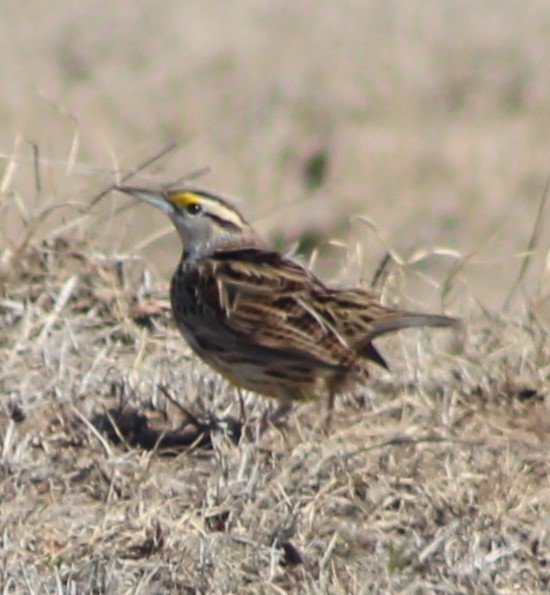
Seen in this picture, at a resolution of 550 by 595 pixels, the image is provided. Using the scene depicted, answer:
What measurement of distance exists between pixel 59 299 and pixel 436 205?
292 inches

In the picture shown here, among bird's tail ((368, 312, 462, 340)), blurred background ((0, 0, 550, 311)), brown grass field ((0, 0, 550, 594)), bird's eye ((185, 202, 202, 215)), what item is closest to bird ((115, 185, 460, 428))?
bird's tail ((368, 312, 462, 340))

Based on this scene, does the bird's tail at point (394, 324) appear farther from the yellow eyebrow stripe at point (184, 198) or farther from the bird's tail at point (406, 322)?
the yellow eyebrow stripe at point (184, 198)

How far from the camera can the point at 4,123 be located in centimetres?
1605

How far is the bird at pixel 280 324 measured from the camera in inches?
274

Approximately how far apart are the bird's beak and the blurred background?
5.13m

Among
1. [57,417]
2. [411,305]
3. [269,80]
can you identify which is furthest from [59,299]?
[269,80]

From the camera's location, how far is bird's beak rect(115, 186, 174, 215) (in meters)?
7.79

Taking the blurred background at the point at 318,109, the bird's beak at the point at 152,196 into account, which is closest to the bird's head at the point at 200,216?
the bird's beak at the point at 152,196

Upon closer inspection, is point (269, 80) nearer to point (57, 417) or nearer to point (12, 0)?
point (12, 0)

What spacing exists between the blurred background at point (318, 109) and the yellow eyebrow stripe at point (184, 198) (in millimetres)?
5145

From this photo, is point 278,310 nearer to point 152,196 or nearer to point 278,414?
point 278,414

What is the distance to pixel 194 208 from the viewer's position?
784 centimetres

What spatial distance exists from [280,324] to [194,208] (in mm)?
1004

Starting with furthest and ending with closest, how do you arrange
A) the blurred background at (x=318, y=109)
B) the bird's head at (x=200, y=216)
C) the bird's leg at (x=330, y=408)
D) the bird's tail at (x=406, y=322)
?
1. the blurred background at (x=318, y=109)
2. the bird's head at (x=200, y=216)
3. the bird's leg at (x=330, y=408)
4. the bird's tail at (x=406, y=322)
